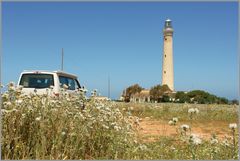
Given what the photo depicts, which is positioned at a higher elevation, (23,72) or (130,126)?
(23,72)

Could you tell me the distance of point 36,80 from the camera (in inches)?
415

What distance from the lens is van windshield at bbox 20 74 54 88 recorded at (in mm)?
10492

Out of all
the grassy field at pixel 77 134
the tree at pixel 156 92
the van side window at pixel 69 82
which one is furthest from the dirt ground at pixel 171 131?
the tree at pixel 156 92

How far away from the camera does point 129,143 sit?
5426 millimetres

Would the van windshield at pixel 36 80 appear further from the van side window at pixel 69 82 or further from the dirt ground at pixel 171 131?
the dirt ground at pixel 171 131

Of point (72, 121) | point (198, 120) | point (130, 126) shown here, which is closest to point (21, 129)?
point (72, 121)

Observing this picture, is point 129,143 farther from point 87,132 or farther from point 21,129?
point 21,129

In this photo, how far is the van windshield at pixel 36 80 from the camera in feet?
34.4

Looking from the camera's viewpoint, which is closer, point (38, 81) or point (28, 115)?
point (28, 115)

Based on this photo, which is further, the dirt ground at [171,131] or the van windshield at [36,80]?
the van windshield at [36,80]

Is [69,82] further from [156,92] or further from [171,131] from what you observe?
[156,92]

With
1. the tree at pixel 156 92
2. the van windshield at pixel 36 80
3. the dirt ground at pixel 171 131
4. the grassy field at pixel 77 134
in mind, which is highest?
the tree at pixel 156 92

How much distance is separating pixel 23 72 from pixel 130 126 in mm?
5687

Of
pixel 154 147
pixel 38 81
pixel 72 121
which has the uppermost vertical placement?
pixel 38 81
